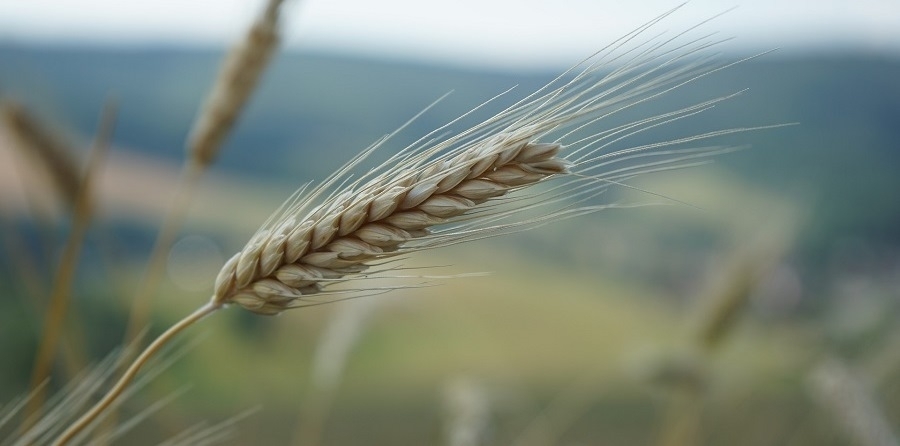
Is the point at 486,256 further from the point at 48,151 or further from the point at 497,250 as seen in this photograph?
the point at 48,151

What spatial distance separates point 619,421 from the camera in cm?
228

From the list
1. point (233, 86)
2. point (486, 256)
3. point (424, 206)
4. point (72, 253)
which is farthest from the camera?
point (486, 256)

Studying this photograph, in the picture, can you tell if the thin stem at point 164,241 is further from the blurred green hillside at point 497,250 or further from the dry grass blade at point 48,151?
the blurred green hillside at point 497,250

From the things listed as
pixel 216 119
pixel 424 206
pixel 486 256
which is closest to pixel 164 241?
pixel 216 119

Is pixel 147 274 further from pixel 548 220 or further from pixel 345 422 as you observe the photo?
pixel 345 422

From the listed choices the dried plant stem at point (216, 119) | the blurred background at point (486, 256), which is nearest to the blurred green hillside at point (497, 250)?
the blurred background at point (486, 256)

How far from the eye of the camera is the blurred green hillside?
6.93 feet

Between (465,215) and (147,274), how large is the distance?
47 cm

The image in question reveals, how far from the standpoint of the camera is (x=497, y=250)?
2.90 meters

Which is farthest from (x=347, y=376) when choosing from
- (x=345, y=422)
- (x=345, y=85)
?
(x=345, y=85)

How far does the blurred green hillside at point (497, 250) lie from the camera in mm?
2113

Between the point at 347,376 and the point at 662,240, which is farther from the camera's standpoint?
the point at 662,240

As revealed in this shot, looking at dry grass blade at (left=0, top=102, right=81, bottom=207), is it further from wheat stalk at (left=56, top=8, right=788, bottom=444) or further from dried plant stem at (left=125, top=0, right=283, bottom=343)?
wheat stalk at (left=56, top=8, right=788, bottom=444)

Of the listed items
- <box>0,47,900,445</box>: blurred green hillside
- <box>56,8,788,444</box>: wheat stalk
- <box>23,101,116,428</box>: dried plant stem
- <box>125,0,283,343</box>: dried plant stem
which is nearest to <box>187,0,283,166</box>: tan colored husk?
<box>125,0,283,343</box>: dried plant stem
